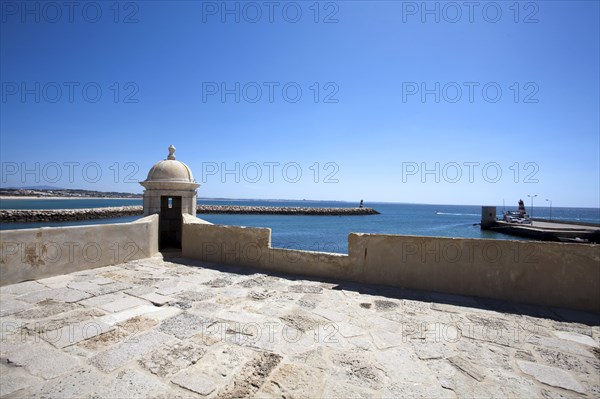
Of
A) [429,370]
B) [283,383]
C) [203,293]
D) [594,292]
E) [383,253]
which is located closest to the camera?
[283,383]

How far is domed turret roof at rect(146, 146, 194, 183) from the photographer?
7.50 m

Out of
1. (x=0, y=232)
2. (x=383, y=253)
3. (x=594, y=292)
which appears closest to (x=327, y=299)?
(x=383, y=253)

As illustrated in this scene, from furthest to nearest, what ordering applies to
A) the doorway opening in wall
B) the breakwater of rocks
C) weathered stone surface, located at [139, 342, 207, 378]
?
the breakwater of rocks → the doorway opening in wall → weathered stone surface, located at [139, 342, 207, 378]

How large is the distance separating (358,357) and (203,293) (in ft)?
8.44

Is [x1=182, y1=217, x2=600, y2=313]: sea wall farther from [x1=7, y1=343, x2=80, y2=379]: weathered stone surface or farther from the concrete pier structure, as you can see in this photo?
the concrete pier structure

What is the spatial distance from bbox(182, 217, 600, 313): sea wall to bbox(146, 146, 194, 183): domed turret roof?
3.24 m

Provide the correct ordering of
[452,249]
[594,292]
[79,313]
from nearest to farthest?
[79,313] < [594,292] < [452,249]

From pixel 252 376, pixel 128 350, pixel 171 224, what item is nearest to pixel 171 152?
pixel 171 224

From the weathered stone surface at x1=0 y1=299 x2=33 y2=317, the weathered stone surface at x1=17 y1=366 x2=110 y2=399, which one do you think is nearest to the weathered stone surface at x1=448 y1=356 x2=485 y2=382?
the weathered stone surface at x1=17 y1=366 x2=110 y2=399

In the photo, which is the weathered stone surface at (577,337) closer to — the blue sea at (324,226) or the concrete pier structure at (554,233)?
the blue sea at (324,226)

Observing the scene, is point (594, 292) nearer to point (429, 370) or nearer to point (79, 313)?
point (429, 370)

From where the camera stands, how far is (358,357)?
2609mm

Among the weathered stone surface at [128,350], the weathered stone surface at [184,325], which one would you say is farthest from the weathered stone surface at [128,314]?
the weathered stone surface at [128,350]

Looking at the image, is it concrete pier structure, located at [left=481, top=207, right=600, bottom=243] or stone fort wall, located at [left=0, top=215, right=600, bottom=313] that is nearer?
stone fort wall, located at [left=0, top=215, right=600, bottom=313]
